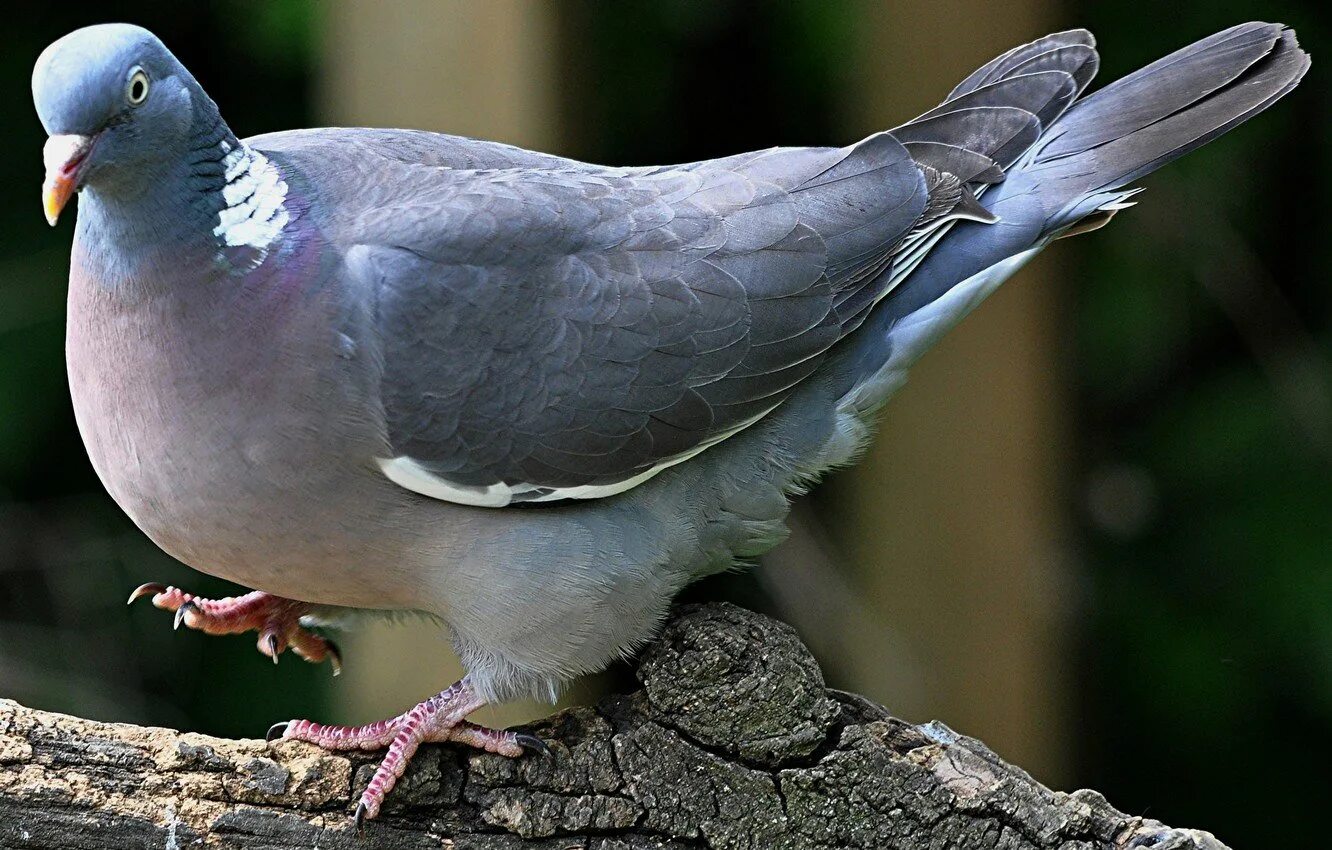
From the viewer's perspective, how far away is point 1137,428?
16.3 feet

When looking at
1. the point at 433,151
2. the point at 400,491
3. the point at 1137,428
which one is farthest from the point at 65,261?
the point at 1137,428

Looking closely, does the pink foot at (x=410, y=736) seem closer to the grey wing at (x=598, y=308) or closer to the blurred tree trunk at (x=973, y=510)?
the grey wing at (x=598, y=308)

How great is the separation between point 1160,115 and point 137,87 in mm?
2011

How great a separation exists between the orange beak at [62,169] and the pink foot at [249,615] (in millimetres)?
959

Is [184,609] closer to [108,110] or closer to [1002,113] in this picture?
[108,110]

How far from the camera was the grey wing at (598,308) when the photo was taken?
105 inches

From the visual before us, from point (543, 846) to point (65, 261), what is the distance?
9.57 ft

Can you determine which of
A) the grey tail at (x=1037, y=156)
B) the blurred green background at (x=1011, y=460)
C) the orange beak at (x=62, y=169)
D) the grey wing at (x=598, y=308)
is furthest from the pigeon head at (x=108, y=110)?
the blurred green background at (x=1011, y=460)

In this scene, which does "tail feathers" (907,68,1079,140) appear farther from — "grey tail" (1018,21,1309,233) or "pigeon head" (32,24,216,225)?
"pigeon head" (32,24,216,225)

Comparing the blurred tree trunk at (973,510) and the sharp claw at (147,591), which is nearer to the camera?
the sharp claw at (147,591)

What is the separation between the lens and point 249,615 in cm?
307

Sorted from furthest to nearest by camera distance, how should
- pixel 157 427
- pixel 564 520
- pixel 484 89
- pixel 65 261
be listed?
pixel 65 261 → pixel 484 89 → pixel 564 520 → pixel 157 427

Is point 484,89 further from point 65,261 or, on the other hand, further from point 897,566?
point 897,566

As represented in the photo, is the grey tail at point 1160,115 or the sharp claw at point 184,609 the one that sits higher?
the grey tail at point 1160,115
